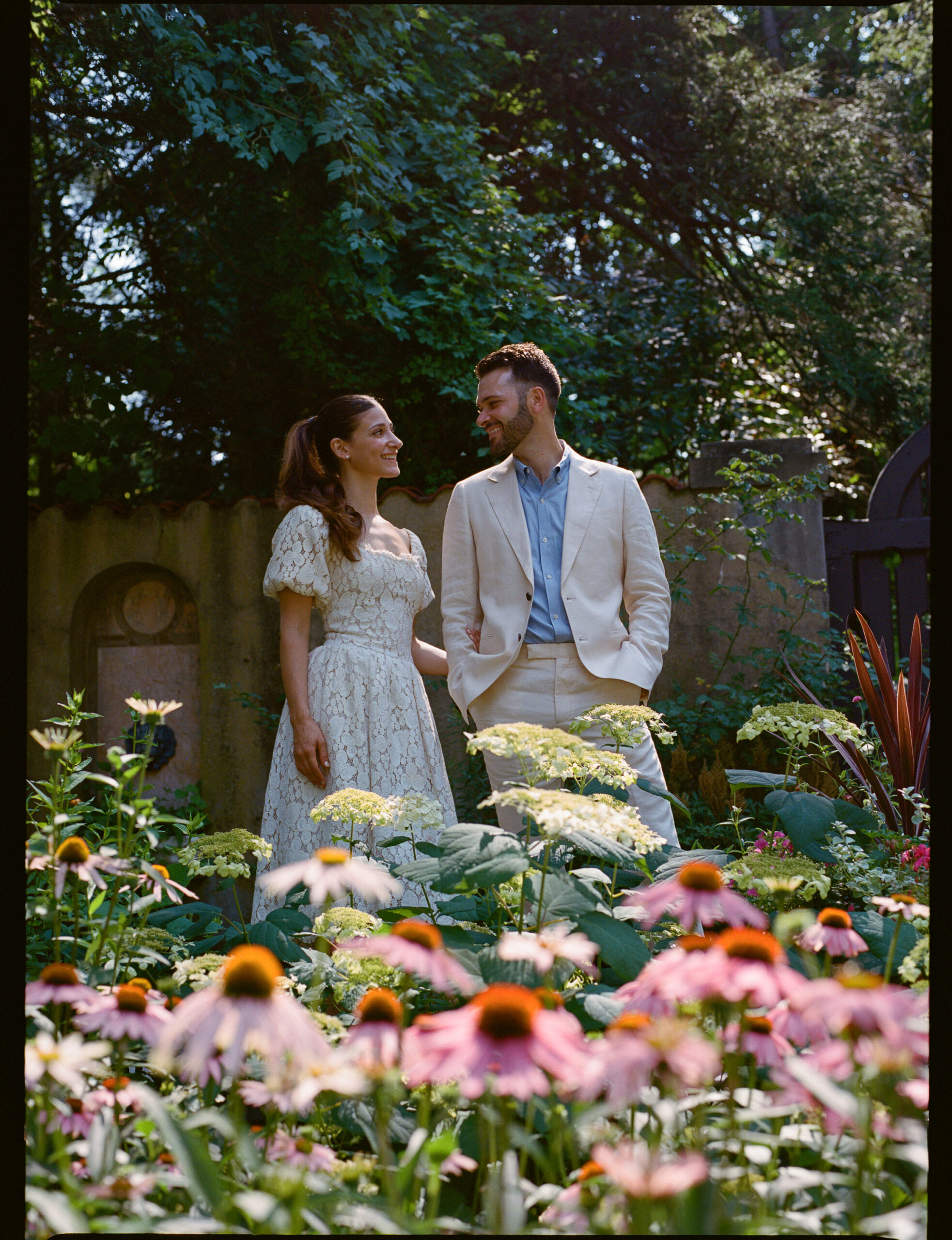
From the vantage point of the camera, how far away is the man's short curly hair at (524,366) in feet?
8.76

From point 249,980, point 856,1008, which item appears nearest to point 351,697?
point 249,980

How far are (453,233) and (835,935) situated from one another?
472 centimetres

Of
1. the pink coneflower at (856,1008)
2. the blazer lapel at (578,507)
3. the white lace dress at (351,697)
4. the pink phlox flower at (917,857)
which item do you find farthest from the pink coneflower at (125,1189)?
the blazer lapel at (578,507)

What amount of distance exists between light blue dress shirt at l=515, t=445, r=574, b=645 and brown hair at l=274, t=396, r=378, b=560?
0.49 m

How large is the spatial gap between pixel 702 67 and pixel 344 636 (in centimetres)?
677

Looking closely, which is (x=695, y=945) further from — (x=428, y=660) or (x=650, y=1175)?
(x=428, y=660)

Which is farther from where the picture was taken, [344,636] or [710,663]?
[710,663]

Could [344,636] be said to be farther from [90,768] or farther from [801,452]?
[801,452]

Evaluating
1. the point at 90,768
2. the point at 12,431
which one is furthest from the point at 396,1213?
the point at 90,768

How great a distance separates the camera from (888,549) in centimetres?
433

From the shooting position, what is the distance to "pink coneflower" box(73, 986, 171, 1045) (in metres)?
0.82

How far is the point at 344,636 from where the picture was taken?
2691 mm

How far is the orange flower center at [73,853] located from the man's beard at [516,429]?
1887 mm

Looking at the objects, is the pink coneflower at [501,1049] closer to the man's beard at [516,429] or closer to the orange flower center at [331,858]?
the orange flower center at [331,858]
